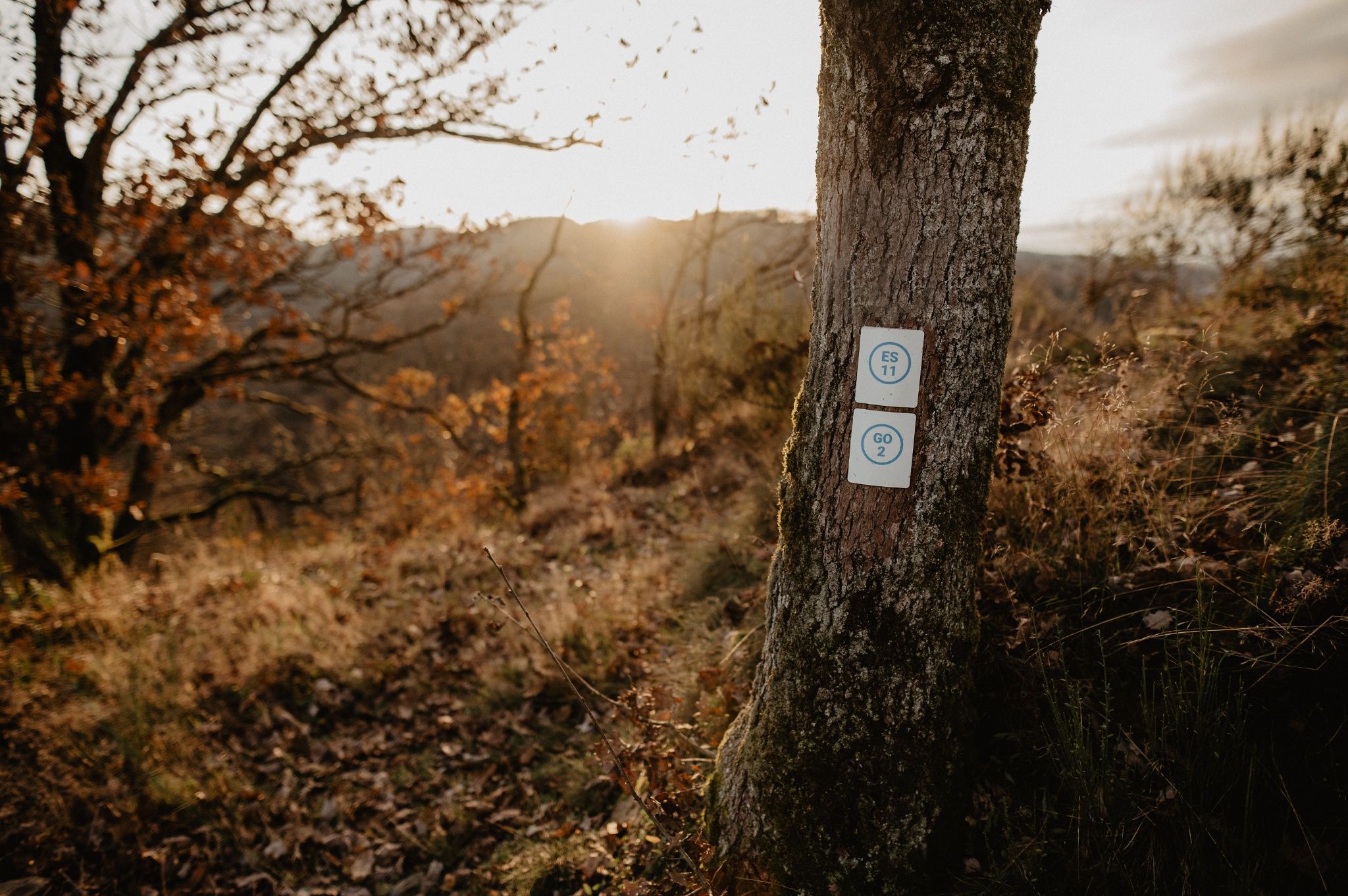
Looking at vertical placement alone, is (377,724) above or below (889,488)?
below

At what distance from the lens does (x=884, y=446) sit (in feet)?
5.02

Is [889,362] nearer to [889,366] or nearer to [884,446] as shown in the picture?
[889,366]

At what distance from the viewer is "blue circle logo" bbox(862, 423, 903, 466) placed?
1.53 m

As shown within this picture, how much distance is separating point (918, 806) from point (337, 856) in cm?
281

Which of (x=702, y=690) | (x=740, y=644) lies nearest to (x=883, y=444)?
(x=740, y=644)

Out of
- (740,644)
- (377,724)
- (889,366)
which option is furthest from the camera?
(377,724)

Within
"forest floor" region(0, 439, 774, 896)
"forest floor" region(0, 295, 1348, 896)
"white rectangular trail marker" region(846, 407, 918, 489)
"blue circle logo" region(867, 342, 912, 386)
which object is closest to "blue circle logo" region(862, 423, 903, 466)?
"white rectangular trail marker" region(846, 407, 918, 489)

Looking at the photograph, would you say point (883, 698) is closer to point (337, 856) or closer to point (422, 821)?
point (422, 821)

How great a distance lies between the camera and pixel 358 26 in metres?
5.66

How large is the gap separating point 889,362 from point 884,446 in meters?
0.22

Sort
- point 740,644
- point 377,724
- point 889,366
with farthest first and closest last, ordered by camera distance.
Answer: point 377,724, point 740,644, point 889,366

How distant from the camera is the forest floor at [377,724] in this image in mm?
2613

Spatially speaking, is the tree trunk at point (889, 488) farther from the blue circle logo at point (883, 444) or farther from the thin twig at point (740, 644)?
the thin twig at point (740, 644)

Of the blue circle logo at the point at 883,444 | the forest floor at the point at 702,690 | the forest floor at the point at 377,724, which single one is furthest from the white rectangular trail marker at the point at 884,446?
the forest floor at the point at 377,724
